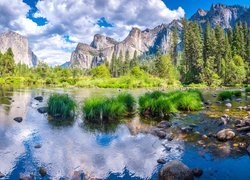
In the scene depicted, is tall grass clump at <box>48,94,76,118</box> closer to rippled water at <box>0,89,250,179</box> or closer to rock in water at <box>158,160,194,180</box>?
rippled water at <box>0,89,250,179</box>

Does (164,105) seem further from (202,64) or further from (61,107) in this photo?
(202,64)

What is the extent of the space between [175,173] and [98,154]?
2892 millimetres

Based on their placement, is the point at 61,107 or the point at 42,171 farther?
the point at 61,107

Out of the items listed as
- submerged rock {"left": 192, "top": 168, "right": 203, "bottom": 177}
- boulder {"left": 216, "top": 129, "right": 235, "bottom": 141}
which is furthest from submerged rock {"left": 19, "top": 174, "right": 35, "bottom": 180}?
boulder {"left": 216, "top": 129, "right": 235, "bottom": 141}

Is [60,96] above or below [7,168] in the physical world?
above

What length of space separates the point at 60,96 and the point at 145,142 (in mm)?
7520

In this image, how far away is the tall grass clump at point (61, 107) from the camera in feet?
46.0

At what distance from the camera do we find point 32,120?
13078 millimetres

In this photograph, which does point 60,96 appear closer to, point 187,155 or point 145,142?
point 145,142

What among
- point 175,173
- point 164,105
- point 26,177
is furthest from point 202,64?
point 26,177

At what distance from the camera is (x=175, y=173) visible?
5590 mm

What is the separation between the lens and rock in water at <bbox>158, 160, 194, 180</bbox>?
5559mm

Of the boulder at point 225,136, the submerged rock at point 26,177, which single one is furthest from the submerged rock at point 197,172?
the submerged rock at point 26,177

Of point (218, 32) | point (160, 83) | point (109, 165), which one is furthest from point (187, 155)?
point (218, 32)
